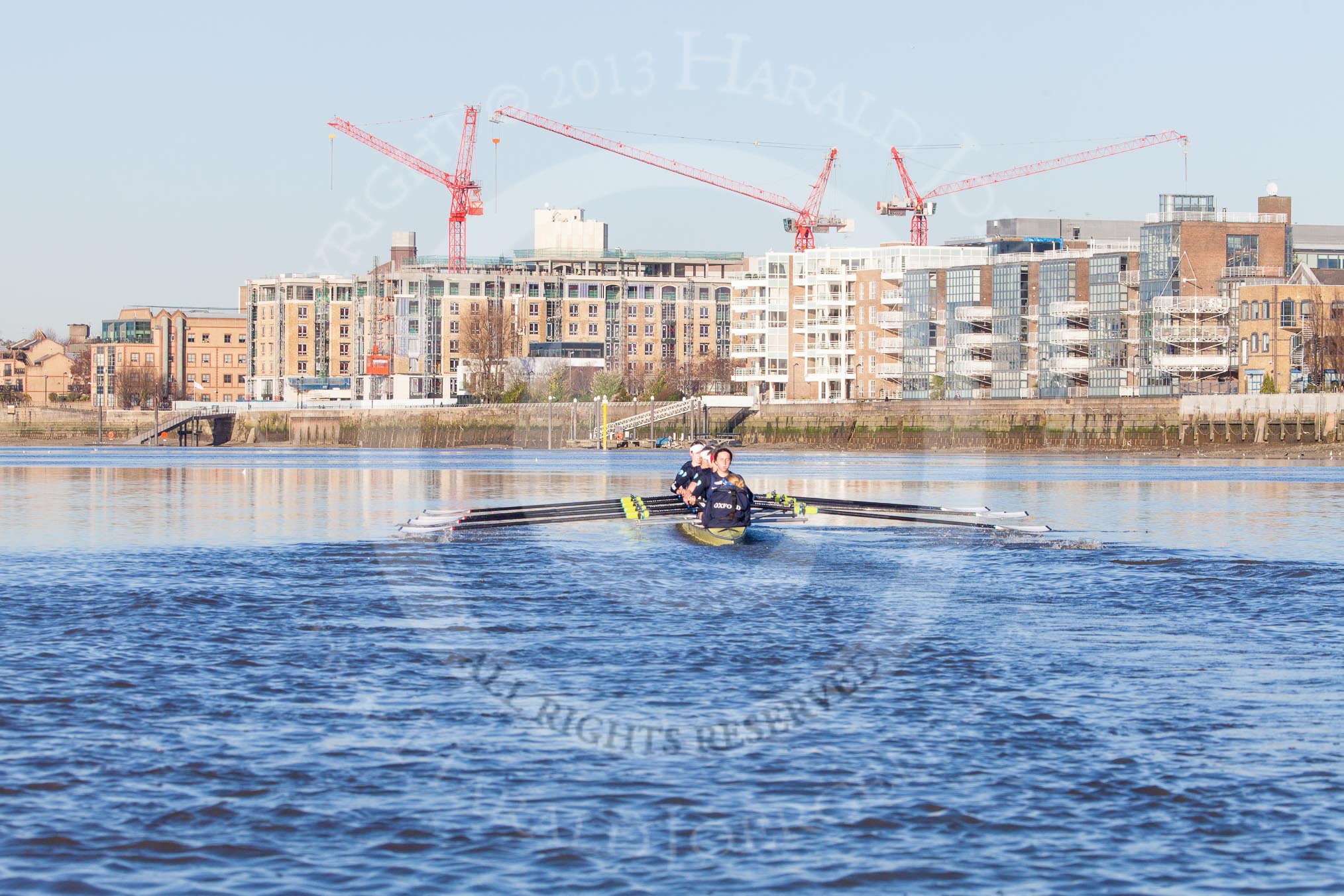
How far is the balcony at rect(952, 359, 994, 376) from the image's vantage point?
6658 inches

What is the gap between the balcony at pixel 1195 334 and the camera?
463ft

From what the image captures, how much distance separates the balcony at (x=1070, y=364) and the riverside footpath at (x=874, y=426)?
1592 cm

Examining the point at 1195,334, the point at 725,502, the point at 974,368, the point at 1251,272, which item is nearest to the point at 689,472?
the point at 725,502

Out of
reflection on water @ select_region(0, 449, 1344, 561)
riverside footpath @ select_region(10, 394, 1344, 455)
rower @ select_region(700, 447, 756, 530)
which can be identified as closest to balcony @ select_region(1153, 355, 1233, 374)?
riverside footpath @ select_region(10, 394, 1344, 455)

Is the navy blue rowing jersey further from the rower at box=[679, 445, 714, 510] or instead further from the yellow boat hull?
the rower at box=[679, 445, 714, 510]

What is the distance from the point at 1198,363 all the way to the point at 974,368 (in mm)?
31518

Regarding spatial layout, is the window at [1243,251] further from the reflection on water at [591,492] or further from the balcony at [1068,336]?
the reflection on water at [591,492]

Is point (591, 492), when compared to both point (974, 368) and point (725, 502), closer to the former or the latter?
point (725, 502)

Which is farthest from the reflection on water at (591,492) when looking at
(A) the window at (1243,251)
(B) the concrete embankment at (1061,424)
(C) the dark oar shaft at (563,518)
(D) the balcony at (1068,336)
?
(D) the balcony at (1068,336)

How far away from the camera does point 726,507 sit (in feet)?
130

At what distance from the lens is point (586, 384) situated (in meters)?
196

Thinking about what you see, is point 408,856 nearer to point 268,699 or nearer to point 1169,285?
point 268,699

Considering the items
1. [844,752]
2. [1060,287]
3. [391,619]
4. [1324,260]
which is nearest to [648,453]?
[1060,287]

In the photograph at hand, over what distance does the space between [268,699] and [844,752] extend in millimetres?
7239
